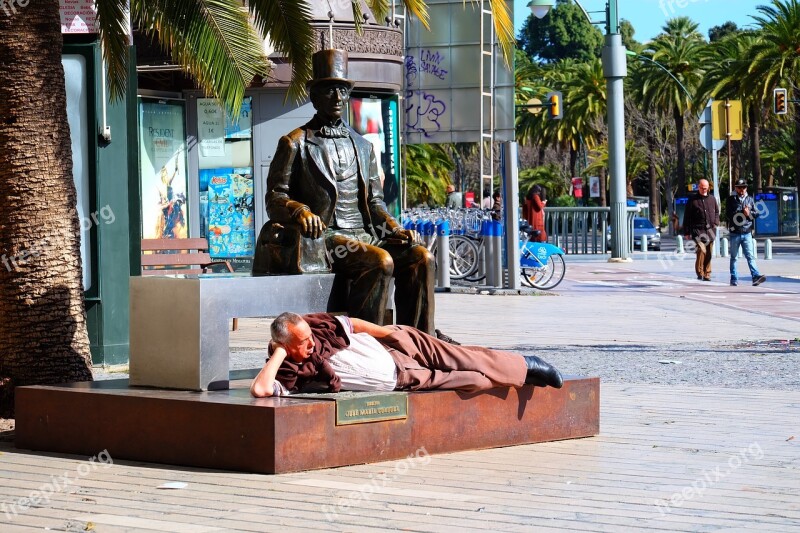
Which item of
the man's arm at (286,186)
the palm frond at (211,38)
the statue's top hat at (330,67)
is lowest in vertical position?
the man's arm at (286,186)

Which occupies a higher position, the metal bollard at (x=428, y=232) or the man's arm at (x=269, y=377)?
the metal bollard at (x=428, y=232)

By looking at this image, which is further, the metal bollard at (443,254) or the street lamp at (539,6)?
the street lamp at (539,6)

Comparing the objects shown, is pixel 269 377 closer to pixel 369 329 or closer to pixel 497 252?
pixel 369 329

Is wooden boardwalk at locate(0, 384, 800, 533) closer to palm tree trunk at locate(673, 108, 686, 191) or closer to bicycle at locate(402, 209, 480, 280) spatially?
bicycle at locate(402, 209, 480, 280)

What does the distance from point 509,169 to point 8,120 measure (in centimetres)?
1261

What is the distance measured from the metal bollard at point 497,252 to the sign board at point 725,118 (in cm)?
1204

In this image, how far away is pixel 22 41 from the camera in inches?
325

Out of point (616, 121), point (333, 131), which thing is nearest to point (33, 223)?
point (333, 131)

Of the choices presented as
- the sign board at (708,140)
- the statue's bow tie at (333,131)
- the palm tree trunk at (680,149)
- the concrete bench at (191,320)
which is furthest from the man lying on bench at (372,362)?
the palm tree trunk at (680,149)

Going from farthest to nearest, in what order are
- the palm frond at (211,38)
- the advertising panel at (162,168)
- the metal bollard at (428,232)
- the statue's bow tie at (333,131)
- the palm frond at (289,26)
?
the metal bollard at (428,232) < the advertising panel at (162,168) < the palm frond at (289,26) < the palm frond at (211,38) < the statue's bow tie at (333,131)

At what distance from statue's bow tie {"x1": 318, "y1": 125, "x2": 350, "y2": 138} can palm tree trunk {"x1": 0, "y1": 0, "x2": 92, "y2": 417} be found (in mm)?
1670

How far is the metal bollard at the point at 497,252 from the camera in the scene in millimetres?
21188

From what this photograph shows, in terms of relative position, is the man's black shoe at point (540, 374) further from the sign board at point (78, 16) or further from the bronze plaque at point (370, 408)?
the sign board at point (78, 16)

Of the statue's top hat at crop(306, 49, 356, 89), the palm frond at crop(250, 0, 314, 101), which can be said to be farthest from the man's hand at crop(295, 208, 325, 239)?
the palm frond at crop(250, 0, 314, 101)
